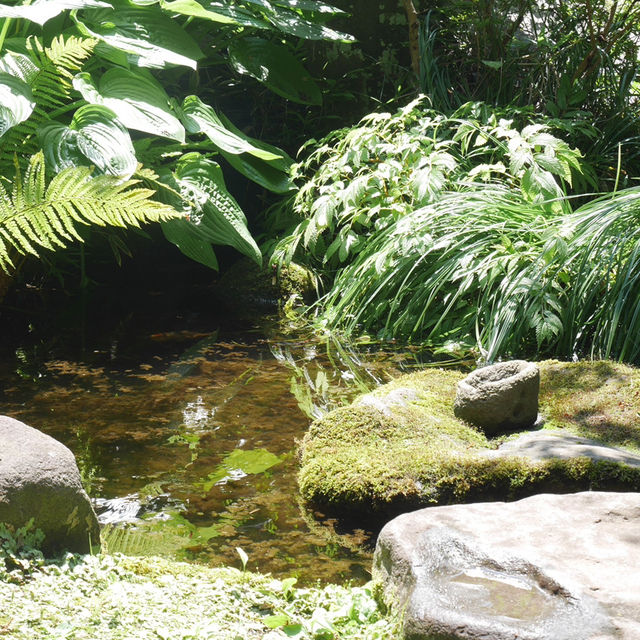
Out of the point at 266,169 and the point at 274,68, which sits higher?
the point at 274,68

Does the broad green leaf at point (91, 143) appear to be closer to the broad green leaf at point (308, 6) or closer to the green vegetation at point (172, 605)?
the broad green leaf at point (308, 6)

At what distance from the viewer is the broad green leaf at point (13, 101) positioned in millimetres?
3805

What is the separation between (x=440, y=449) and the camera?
266 cm

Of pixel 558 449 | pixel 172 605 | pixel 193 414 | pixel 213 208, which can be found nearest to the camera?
pixel 172 605

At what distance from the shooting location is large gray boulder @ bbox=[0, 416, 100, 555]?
2.02 m

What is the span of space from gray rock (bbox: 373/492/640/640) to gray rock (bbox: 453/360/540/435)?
0.79m

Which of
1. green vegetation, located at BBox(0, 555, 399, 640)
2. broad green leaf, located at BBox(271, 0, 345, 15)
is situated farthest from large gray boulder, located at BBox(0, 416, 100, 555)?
broad green leaf, located at BBox(271, 0, 345, 15)

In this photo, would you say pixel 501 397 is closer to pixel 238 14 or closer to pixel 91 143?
pixel 91 143

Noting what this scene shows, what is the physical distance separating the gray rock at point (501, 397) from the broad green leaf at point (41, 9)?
9.43 feet

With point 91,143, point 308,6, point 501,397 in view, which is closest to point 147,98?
point 91,143

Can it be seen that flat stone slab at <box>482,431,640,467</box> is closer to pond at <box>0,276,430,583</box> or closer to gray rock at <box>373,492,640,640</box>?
gray rock at <box>373,492,640,640</box>

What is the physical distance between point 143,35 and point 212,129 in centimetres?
70

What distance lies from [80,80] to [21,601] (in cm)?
345

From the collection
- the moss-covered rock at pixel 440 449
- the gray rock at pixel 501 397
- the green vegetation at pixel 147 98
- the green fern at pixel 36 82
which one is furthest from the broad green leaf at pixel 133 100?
the gray rock at pixel 501 397
